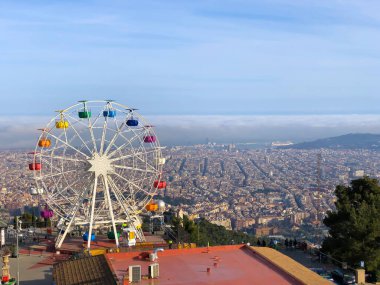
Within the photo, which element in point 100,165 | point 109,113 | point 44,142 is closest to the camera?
point 100,165

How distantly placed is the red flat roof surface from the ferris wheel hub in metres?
8.32

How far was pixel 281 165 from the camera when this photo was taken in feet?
472

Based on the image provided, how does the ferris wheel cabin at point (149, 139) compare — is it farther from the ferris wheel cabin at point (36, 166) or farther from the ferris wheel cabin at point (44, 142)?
the ferris wheel cabin at point (36, 166)

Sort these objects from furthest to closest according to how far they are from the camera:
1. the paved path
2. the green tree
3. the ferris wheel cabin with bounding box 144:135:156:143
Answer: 1. the ferris wheel cabin with bounding box 144:135:156:143
2. the green tree
3. the paved path

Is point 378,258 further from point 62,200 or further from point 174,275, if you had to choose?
point 62,200

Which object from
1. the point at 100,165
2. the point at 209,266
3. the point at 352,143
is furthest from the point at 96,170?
the point at 352,143

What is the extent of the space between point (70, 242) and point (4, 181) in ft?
166

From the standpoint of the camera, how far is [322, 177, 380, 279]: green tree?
2331 cm

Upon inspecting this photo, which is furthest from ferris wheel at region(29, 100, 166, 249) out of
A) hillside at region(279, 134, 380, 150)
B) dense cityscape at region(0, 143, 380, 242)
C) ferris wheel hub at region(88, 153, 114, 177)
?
hillside at region(279, 134, 380, 150)

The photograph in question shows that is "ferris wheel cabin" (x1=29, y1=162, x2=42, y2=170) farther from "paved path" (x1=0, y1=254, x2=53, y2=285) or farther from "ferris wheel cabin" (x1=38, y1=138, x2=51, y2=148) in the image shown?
"paved path" (x1=0, y1=254, x2=53, y2=285)

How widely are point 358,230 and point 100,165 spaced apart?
1204 centimetres

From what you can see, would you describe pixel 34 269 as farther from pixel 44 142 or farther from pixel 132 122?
pixel 132 122

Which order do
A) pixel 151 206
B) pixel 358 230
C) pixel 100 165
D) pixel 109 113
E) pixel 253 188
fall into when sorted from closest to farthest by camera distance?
pixel 358 230 < pixel 100 165 < pixel 109 113 < pixel 151 206 < pixel 253 188

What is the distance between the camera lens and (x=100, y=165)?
27.9 meters
